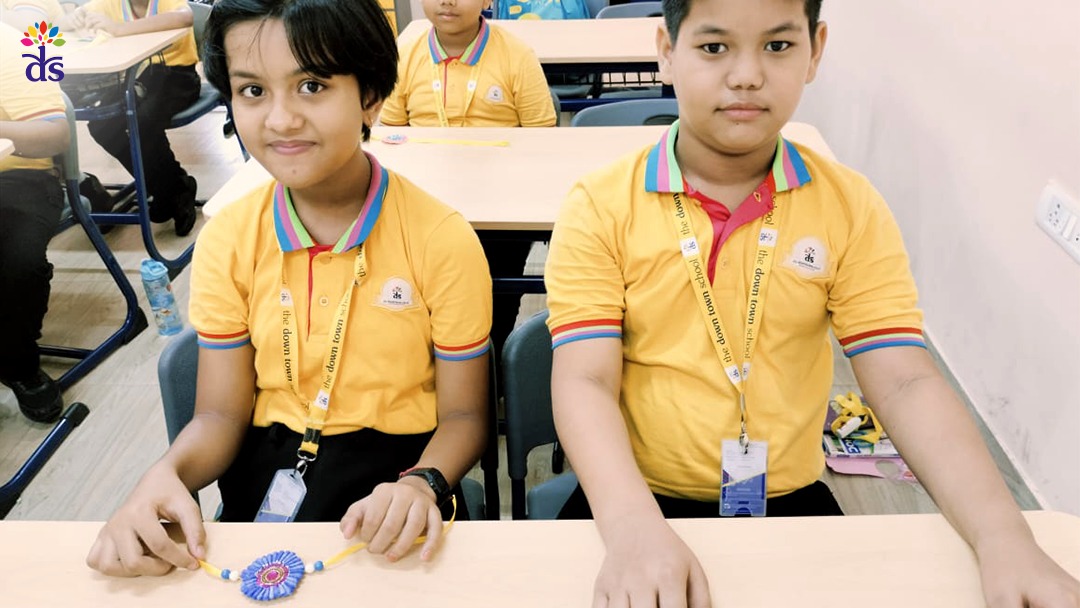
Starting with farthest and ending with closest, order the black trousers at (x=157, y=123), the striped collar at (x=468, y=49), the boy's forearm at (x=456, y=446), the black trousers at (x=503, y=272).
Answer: the black trousers at (x=157, y=123)
the striped collar at (x=468, y=49)
the black trousers at (x=503, y=272)
the boy's forearm at (x=456, y=446)

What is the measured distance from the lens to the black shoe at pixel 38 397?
2.38 meters

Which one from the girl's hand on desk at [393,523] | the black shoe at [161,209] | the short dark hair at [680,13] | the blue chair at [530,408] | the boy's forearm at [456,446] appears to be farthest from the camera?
the black shoe at [161,209]

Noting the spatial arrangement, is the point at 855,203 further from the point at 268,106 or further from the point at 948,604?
the point at 268,106

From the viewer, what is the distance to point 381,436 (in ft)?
4.20

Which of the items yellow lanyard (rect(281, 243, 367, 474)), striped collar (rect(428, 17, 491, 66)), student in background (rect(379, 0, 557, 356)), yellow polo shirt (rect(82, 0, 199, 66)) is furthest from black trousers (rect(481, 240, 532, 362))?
yellow polo shirt (rect(82, 0, 199, 66))

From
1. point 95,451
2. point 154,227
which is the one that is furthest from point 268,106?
point 154,227

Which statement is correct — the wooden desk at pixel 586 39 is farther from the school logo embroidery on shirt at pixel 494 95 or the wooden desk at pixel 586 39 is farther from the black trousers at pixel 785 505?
the black trousers at pixel 785 505

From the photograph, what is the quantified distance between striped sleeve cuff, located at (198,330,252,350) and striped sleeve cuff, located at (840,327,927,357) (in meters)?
0.93

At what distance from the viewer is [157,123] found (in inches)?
132

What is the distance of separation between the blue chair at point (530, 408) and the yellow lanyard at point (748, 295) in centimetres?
26

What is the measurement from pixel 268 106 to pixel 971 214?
192 centimetres

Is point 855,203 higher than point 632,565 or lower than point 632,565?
higher

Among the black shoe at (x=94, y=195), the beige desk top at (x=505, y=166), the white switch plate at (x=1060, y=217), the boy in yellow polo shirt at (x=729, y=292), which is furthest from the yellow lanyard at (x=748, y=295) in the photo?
the black shoe at (x=94, y=195)

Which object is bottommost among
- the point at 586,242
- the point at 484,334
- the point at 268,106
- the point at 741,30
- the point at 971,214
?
the point at 971,214
